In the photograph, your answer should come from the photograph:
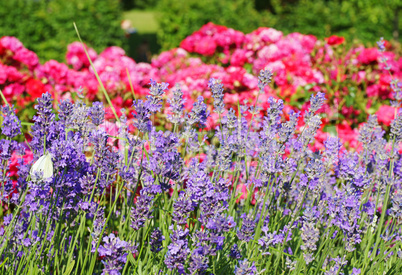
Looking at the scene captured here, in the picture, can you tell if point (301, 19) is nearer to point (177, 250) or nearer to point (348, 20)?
point (348, 20)

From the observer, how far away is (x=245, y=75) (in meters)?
3.67

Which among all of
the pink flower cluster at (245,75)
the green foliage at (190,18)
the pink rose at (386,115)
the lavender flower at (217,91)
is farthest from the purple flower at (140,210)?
the green foliage at (190,18)

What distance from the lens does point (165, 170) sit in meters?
1.50

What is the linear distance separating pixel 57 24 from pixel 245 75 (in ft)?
21.3

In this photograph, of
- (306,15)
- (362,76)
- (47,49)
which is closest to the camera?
(362,76)

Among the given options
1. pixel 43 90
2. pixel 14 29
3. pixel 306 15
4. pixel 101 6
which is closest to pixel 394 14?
pixel 306 15

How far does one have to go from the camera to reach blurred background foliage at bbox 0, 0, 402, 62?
8.88 m

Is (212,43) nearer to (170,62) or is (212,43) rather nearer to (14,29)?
(170,62)

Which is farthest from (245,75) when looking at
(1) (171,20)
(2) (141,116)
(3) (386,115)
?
(1) (171,20)

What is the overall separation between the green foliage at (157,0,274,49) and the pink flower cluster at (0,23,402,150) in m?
4.38

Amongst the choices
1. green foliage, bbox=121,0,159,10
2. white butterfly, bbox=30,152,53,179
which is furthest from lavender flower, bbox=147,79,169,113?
green foliage, bbox=121,0,159,10

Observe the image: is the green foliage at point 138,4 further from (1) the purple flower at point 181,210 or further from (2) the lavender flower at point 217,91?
(1) the purple flower at point 181,210

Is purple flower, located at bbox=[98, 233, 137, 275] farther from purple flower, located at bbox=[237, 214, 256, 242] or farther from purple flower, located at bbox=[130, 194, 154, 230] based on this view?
purple flower, located at bbox=[237, 214, 256, 242]

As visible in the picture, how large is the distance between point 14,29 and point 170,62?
5.28 m
